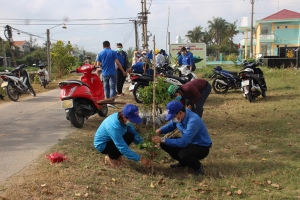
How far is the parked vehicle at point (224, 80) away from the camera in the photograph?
11504 millimetres

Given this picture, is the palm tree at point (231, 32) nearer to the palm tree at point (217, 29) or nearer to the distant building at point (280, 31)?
the palm tree at point (217, 29)

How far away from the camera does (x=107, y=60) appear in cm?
824

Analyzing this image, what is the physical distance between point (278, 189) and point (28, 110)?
6.57 metres

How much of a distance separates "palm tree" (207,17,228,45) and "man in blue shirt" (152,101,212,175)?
204ft

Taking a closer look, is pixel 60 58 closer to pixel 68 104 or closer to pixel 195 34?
pixel 68 104

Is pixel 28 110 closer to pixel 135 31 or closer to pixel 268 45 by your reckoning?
pixel 135 31

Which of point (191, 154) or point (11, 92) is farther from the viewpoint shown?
point (11, 92)

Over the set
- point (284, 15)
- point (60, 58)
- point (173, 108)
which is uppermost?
point (284, 15)

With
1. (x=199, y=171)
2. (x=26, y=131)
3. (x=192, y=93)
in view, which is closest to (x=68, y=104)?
(x=26, y=131)

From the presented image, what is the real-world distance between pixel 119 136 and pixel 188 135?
0.88 meters

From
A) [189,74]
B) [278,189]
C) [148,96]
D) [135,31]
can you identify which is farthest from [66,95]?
[135,31]

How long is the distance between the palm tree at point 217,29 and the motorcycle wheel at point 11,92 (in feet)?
190

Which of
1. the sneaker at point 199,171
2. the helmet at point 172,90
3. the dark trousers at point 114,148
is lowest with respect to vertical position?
the sneaker at point 199,171

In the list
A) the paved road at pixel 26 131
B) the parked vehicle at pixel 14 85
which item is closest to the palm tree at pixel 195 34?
the parked vehicle at pixel 14 85
